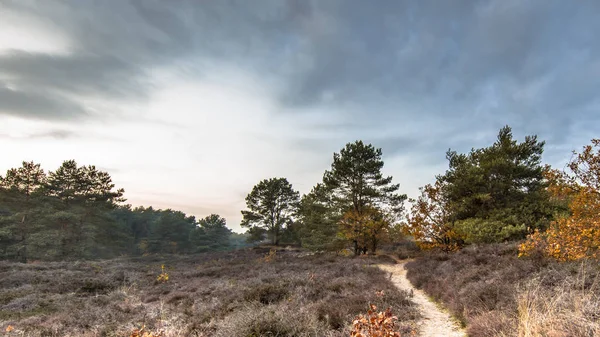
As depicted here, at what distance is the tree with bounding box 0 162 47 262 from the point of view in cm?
3225

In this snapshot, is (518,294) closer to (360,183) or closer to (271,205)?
(360,183)

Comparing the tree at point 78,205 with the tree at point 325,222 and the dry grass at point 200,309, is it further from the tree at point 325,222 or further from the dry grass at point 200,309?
the tree at point 325,222

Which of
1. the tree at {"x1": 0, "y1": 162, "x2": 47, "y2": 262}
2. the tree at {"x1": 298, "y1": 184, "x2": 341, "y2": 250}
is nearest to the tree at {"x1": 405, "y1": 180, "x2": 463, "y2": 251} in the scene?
the tree at {"x1": 298, "y1": 184, "x2": 341, "y2": 250}

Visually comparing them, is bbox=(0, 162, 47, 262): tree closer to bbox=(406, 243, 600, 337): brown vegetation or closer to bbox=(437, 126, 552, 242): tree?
bbox=(406, 243, 600, 337): brown vegetation

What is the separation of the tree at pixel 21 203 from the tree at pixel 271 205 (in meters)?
26.6

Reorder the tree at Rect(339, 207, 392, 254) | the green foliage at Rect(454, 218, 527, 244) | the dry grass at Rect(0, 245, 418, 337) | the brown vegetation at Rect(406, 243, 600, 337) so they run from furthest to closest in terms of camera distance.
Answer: the tree at Rect(339, 207, 392, 254)
the green foliage at Rect(454, 218, 527, 244)
the dry grass at Rect(0, 245, 418, 337)
the brown vegetation at Rect(406, 243, 600, 337)

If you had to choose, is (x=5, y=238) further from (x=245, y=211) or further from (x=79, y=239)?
(x=245, y=211)

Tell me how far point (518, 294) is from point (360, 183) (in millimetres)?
20025

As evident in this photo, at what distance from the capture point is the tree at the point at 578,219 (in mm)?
6891

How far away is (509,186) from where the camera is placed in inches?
773

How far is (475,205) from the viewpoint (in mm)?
20531

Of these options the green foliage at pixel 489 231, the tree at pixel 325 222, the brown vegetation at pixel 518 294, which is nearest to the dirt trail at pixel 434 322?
the brown vegetation at pixel 518 294

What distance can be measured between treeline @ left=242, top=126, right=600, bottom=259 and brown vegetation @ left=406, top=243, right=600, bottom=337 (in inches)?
26.7

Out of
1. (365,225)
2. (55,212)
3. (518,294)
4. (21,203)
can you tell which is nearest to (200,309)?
(518,294)
